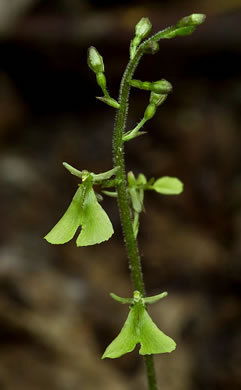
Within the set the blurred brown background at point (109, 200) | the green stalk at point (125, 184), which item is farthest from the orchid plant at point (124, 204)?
the blurred brown background at point (109, 200)

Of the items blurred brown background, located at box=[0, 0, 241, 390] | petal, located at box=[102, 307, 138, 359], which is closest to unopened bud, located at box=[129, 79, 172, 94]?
petal, located at box=[102, 307, 138, 359]

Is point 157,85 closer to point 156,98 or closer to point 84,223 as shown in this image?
point 156,98

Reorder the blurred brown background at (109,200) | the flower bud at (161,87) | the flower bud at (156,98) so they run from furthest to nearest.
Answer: the blurred brown background at (109,200)
the flower bud at (156,98)
the flower bud at (161,87)

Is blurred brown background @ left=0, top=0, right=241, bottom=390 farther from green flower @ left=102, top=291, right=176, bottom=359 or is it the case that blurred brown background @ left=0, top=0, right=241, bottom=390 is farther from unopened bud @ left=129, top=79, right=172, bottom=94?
unopened bud @ left=129, top=79, right=172, bottom=94

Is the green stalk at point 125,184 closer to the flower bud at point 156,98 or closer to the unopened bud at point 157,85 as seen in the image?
the unopened bud at point 157,85

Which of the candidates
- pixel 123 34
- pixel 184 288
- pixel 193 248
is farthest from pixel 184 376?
pixel 123 34

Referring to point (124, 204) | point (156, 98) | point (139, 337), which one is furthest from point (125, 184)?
point (139, 337)
